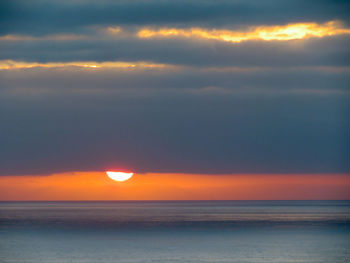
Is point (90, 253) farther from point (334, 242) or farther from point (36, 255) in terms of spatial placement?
point (334, 242)

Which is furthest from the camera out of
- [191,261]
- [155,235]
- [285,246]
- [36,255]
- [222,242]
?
[155,235]

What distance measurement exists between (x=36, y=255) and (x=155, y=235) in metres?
23.3

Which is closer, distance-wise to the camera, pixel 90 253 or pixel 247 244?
pixel 90 253

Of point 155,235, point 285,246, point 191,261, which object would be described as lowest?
point 191,261

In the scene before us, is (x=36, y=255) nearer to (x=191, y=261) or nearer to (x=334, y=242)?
(x=191, y=261)

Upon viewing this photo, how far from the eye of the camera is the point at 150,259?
49969 millimetres

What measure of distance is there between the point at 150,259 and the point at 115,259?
2873 mm

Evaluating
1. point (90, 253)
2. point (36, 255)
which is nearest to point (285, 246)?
point (90, 253)

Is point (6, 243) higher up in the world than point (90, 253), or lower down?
higher up

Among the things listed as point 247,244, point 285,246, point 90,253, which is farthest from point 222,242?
point 90,253

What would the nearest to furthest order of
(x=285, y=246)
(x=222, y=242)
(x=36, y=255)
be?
(x=36, y=255) < (x=285, y=246) < (x=222, y=242)

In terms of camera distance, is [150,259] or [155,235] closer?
[150,259]

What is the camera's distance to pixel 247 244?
62188mm

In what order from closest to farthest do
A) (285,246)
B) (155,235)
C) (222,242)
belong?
1. (285,246)
2. (222,242)
3. (155,235)
